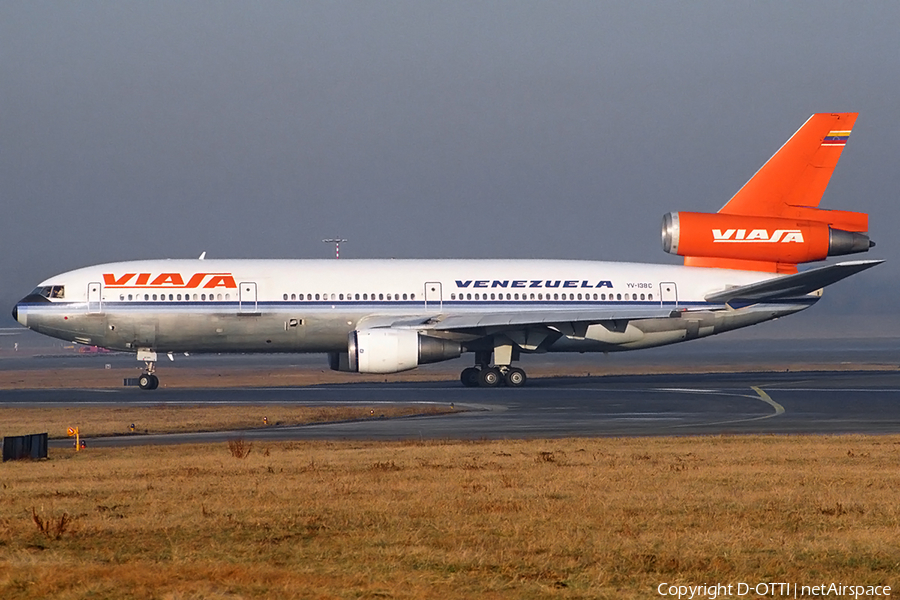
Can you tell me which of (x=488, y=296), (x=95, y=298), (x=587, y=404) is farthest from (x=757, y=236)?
(x=95, y=298)

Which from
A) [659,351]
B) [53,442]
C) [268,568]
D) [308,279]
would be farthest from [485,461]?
[659,351]

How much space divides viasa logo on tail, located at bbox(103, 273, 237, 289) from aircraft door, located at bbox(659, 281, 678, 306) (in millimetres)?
15814

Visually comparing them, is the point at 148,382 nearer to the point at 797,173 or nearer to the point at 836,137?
the point at 797,173

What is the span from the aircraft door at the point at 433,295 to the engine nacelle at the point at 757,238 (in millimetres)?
9488

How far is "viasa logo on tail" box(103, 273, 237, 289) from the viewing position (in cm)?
4084

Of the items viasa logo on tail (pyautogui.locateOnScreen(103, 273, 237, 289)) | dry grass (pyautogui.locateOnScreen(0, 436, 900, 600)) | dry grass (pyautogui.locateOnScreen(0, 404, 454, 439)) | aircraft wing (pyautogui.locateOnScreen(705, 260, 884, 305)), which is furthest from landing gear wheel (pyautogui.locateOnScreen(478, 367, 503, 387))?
dry grass (pyautogui.locateOnScreen(0, 436, 900, 600))

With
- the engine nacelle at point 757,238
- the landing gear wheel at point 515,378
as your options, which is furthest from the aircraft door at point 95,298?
the engine nacelle at point 757,238

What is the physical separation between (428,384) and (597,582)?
3632 cm

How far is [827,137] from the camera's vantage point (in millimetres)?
44469

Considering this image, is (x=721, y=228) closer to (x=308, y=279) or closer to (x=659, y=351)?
(x=308, y=279)

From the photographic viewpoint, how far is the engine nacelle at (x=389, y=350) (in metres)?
39.0

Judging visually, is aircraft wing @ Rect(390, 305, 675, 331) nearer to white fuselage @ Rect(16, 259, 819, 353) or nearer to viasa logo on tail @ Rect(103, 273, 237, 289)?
white fuselage @ Rect(16, 259, 819, 353)

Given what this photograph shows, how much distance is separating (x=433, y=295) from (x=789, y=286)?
13039 mm

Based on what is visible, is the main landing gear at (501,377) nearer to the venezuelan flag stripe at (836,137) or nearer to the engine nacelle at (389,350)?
the engine nacelle at (389,350)
